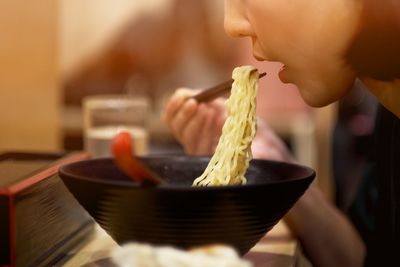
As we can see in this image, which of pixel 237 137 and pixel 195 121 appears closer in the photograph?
pixel 237 137

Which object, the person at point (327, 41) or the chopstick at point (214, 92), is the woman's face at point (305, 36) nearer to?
the person at point (327, 41)

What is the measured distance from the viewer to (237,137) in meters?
1.00

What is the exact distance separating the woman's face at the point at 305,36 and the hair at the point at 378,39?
11 millimetres

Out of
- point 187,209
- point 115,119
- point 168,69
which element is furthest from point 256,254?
point 168,69

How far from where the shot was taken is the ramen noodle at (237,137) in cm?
98

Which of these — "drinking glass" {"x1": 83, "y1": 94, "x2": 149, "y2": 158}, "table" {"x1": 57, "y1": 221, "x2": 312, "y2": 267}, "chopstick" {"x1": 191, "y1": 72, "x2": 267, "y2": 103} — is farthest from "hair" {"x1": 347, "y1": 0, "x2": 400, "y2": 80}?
"drinking glass" {"x1": 83, "y1": 94, "x2": 149, "y2": 158}

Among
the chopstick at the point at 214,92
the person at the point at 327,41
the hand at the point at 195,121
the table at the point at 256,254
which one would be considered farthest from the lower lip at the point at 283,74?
the hand at the point at 195,121

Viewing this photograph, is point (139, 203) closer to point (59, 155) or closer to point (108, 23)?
point (59, 155)

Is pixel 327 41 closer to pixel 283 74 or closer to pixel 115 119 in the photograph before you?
pixel 283 74

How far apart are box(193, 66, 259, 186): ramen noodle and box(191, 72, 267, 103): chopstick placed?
0.05 meters

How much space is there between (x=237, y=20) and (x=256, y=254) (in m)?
0.37

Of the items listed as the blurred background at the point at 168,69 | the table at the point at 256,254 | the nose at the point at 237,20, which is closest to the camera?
the nose at the point at 237,20

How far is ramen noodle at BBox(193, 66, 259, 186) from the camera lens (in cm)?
98

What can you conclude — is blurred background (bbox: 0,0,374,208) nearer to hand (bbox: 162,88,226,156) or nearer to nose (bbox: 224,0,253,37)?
hand (bbox: 162,88,226,156)
